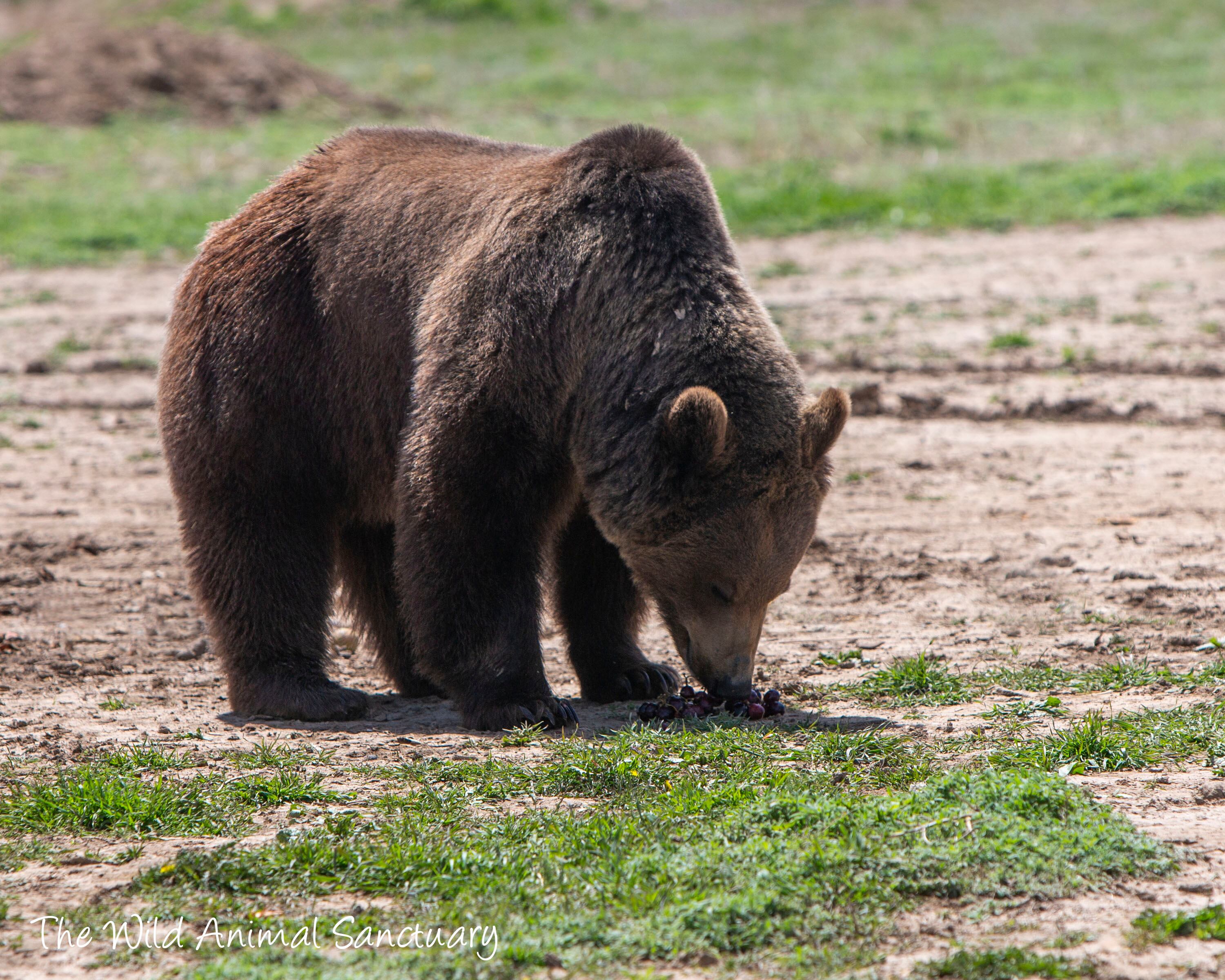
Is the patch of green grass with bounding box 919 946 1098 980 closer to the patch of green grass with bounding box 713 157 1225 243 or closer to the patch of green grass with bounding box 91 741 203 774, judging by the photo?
the patch of green grass with bounding box 91 741 203 774

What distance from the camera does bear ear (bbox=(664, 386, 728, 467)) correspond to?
4492 millimetres

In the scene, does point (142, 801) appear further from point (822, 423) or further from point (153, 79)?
point (153, 79)

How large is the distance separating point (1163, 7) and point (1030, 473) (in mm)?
26836

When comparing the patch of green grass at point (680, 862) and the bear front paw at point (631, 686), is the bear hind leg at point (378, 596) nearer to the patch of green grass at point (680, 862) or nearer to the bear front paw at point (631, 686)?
the bear front paw at point (631, 686)

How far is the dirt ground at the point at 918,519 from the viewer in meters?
4.14

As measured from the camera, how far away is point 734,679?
15.9 feet

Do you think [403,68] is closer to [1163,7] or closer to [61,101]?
[61,101]

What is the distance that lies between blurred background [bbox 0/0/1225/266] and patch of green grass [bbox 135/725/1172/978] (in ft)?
34.4

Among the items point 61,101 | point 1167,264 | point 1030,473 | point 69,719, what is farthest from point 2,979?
point 61,101

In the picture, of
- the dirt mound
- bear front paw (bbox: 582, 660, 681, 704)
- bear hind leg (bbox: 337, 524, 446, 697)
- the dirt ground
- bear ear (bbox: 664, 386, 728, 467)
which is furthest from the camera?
the dirt mound

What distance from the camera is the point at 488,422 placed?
485cm

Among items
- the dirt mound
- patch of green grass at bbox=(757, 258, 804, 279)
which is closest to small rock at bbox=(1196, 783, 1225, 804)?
patch of green grass at bbox=(757, 258, 804, 279)

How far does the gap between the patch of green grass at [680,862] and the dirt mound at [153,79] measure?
18.7 meters

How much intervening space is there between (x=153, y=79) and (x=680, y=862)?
67.0 feet
